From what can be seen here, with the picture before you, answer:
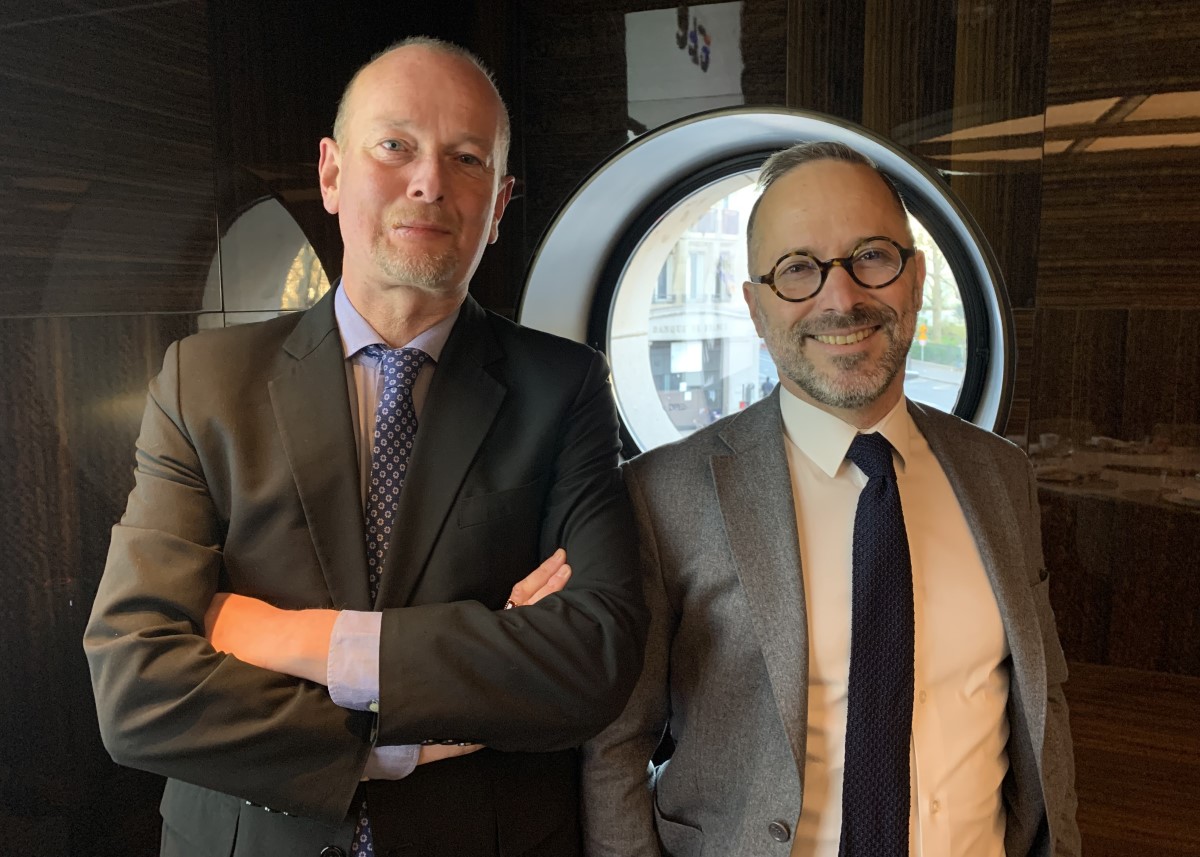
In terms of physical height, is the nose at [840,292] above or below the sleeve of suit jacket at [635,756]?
above

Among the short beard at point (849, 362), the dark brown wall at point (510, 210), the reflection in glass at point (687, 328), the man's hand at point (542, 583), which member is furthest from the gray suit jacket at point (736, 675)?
the reflection in glass at point (687, 328)

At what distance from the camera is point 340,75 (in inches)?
98.2

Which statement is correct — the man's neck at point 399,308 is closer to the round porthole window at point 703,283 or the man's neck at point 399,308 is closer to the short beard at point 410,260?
the short beard at point 410,260

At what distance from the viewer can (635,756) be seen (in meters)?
1.77

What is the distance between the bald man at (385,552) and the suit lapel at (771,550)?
0.70 feet

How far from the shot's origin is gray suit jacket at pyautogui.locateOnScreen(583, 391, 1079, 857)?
165 cm

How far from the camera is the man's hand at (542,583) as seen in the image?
1.58 metres

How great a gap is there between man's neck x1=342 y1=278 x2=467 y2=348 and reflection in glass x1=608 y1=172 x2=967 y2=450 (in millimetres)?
2330

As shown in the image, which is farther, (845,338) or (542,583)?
(845,338)

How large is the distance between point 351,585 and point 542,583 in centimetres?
31

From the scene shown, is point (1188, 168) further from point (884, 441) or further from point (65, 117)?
point (65, 117)

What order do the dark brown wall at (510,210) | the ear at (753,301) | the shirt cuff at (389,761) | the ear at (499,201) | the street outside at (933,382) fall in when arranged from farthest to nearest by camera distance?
the street outside at (933,382), the ear at (753,301), the ear at (499,201), the dark brown wall at (510,210), the shirt cuff at (389,761)

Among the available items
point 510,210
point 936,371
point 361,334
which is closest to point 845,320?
point 361,334

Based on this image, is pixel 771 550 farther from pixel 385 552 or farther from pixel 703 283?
pixel 703 283
